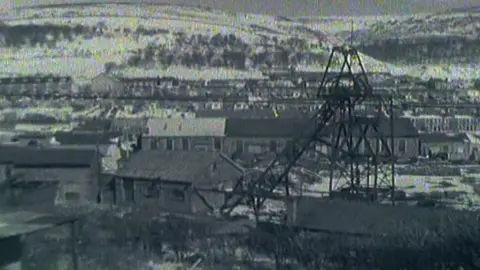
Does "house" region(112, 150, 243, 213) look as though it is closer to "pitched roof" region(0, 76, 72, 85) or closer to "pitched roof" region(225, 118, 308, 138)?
"pitched roof" region(225, 118, 308, 138)

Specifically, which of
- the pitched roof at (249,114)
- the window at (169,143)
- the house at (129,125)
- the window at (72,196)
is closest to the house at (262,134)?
the pitched roof at (249,114)

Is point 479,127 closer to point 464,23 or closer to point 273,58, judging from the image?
point 464,23

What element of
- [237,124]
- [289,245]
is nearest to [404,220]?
[289,245]

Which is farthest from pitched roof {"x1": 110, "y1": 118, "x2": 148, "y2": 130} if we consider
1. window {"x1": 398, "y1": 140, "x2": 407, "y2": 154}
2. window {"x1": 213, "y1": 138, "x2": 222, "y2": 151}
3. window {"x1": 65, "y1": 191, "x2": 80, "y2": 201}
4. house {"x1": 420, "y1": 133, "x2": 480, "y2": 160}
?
house {"x1": 420, "y1": 133, "x2": 480, "y2": 160}

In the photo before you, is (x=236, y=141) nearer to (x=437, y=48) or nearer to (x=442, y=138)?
(x=442, y=138)

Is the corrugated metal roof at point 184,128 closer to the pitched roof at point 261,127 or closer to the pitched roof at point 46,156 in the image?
the pitched roof at point 261,127
